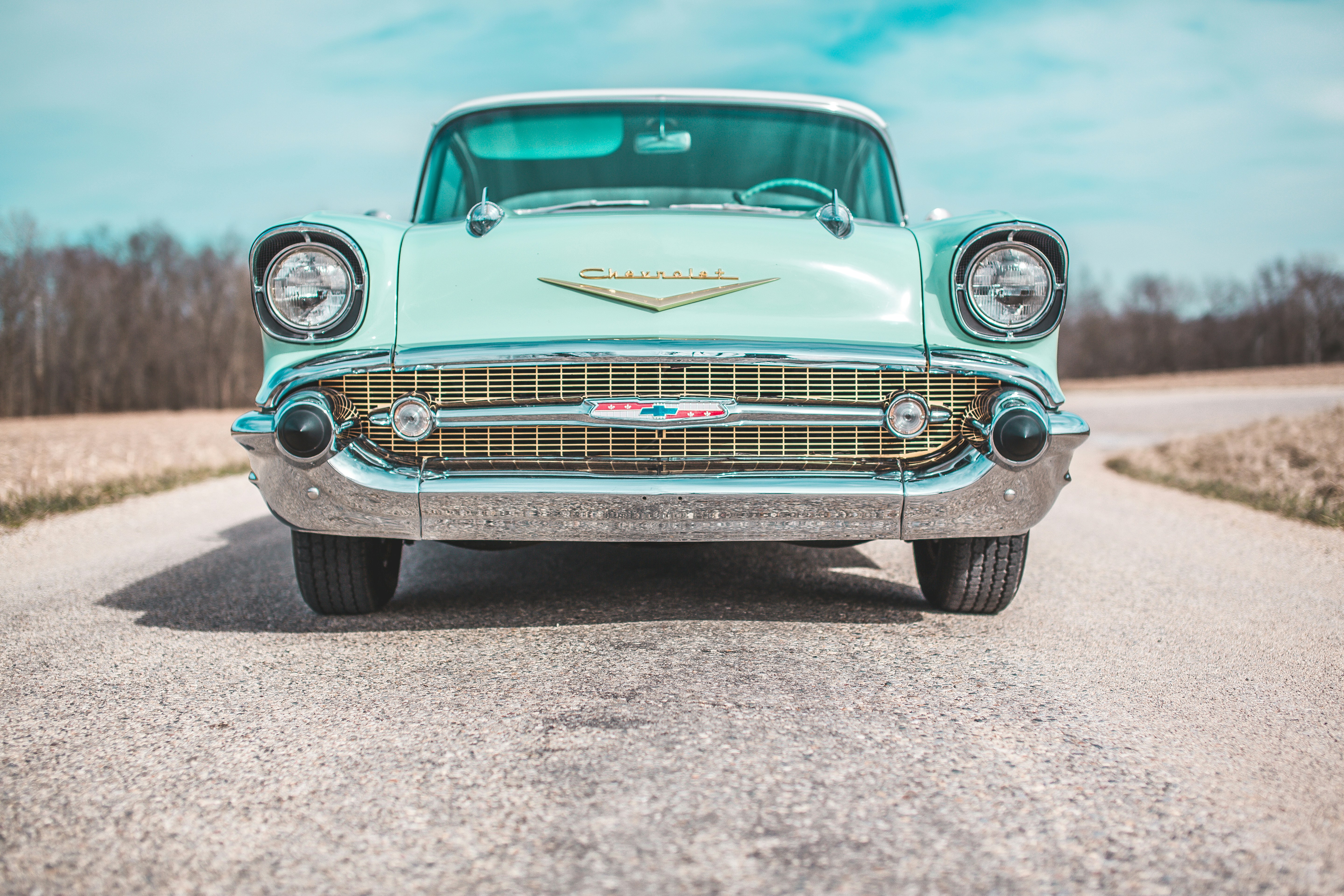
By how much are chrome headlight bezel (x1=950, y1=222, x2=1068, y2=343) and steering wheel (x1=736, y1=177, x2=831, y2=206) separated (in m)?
0.94

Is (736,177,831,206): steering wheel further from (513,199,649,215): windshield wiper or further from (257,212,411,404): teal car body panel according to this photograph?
(257,212,411,404): teal car body panel

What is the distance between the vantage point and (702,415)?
2400mm

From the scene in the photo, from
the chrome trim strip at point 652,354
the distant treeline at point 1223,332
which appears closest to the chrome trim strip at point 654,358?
the chrome trim strip at point 652,354

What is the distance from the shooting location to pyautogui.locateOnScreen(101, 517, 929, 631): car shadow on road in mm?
2795

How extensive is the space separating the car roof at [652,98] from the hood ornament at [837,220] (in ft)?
2.96

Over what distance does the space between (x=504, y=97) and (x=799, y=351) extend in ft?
5.86

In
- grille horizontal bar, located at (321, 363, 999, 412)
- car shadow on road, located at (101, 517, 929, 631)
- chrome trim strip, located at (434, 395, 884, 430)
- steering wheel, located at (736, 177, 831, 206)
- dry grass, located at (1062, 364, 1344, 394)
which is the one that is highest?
steering wheel, located at (736, 177, 831, 206)

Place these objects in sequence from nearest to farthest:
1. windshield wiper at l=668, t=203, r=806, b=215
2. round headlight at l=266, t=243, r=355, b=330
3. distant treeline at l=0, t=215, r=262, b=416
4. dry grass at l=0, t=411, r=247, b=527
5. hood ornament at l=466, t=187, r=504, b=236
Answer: round headlight at l=266, t=243, r=355, b=330 → hood ornament at l=466, t=187, r=504, b=236 → windshield wiper at l=668, t=203, r=806, b=215 → dry grass at l=0, t=411, r=247, b=527 → distant treeline at l=0, t=215, r=262, b=416

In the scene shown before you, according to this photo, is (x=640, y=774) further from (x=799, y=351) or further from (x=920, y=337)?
(x=920, y=337)

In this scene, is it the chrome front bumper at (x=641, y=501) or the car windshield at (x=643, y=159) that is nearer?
the chrome front bumper at (x=641, y=501)

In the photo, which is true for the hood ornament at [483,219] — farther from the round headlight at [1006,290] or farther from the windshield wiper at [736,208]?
the round headlight at [1006,290]

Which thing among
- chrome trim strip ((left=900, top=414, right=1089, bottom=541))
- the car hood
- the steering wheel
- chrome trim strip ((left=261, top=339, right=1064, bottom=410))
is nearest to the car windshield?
the steering wheel

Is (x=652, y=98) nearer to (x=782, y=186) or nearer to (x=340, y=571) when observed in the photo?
(x=782, y=186)

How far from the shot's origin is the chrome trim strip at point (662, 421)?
2391 millimetres
